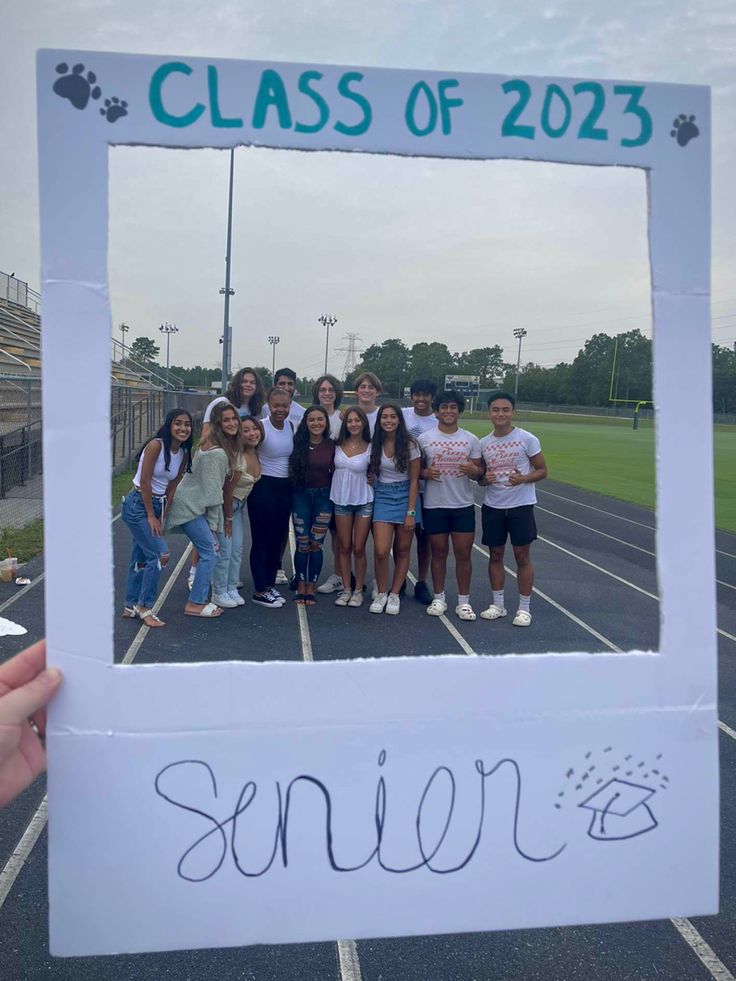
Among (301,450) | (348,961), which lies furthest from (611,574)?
Answer: (348,961)

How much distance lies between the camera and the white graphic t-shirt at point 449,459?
214 inches

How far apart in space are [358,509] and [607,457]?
65.8ft

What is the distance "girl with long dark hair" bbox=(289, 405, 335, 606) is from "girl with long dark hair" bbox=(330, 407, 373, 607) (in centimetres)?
9

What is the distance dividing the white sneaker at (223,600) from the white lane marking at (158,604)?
396 mm

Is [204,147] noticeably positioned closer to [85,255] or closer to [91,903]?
[85,255]

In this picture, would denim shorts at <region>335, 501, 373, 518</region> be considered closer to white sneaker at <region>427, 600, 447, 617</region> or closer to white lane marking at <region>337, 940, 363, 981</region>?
white sneaker at <region>427, 600, 447, 617</region>

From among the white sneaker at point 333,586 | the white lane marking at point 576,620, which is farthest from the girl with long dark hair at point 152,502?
the white lane marking at point 576,620

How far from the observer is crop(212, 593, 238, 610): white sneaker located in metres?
5.98

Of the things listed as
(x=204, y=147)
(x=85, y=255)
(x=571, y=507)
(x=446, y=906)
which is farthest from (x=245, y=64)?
(x=571, y=507)

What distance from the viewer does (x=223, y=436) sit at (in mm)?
5359

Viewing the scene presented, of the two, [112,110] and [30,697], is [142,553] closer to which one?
[30,697]

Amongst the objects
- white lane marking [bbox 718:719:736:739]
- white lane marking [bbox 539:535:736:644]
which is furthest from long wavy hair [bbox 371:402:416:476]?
white lane marking [bbox 539:535:736:644]

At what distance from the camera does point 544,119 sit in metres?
1.24

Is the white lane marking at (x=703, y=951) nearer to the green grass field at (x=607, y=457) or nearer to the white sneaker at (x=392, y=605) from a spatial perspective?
the green grass field at (x=607, y=457)
